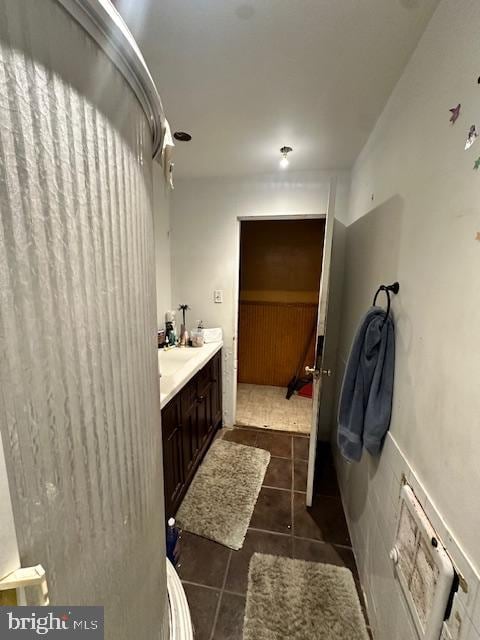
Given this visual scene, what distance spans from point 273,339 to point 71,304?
Result: 3257 mm

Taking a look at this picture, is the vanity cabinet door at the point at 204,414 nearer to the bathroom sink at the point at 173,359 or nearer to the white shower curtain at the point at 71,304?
the bathroom sink at the point at 173,359

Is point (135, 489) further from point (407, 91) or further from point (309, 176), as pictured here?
point (309, 176)

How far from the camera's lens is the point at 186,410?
5.75 ft

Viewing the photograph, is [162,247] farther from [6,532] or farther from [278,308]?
[6,532]

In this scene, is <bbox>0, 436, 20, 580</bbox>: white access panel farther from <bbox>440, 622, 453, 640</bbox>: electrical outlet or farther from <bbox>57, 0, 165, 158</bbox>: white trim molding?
<bbox>440, 622, 453, 640</bbox>: electrical outlet

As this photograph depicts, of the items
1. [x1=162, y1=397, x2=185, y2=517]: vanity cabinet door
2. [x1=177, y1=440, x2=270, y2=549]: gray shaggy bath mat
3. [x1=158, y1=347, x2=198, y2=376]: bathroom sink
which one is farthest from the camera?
[x1=158, y1=347, x2=198, y2=376]: bathroom sink

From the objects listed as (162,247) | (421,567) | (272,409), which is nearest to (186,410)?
(421,567)

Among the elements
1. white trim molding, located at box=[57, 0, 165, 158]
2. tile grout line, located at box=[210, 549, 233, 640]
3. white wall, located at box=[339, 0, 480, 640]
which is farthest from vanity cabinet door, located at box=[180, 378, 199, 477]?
white trim molding, located at box=[57, 0, 165, 158]

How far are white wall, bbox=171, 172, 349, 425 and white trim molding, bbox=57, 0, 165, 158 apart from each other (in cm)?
180

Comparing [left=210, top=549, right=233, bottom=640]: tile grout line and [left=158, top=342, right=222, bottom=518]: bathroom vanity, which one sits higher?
[left=158, top=342, right=222, bottom=518]: bathroom vanity

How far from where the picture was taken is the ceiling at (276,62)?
91cm

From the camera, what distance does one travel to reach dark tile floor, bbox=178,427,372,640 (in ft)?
4.05

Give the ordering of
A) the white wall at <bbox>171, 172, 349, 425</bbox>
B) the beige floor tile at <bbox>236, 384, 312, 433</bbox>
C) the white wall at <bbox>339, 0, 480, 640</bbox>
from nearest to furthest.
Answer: the white wall at <bbox>339, 0, 480, 640</bbox> < the white wall at <bbox>171, 172, 349, 425</bbox> < the beige floor tile at <bbox>236, 384, 312, 433</bbox>

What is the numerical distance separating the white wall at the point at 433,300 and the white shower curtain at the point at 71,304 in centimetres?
82
